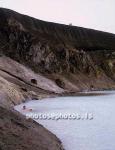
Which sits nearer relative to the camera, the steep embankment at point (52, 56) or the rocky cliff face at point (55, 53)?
the steep embankment at point (52, 56)

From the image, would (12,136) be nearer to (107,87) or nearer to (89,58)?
(107,87)

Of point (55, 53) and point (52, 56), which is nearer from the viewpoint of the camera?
point (52, 56)

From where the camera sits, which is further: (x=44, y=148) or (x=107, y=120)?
(x=107, y=120)

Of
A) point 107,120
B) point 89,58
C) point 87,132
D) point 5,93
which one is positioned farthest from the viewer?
point 89,58

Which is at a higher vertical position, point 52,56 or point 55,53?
point 55,53

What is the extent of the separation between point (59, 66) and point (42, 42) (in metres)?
8.08

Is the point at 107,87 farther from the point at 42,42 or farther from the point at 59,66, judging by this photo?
the point at 42,42

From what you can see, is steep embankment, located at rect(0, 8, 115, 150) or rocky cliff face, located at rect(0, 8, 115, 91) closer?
steep embankment, located at rect(0, 8, 115, 150)

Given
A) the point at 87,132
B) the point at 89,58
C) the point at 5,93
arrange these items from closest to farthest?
the point at 87,132 → the point at 5,93 → the point at 89,58

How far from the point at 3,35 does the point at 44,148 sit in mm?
91295

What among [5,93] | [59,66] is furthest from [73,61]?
[5,93]

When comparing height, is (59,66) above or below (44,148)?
below

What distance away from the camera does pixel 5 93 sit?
147ft

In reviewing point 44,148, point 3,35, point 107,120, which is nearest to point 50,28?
point 3,35
